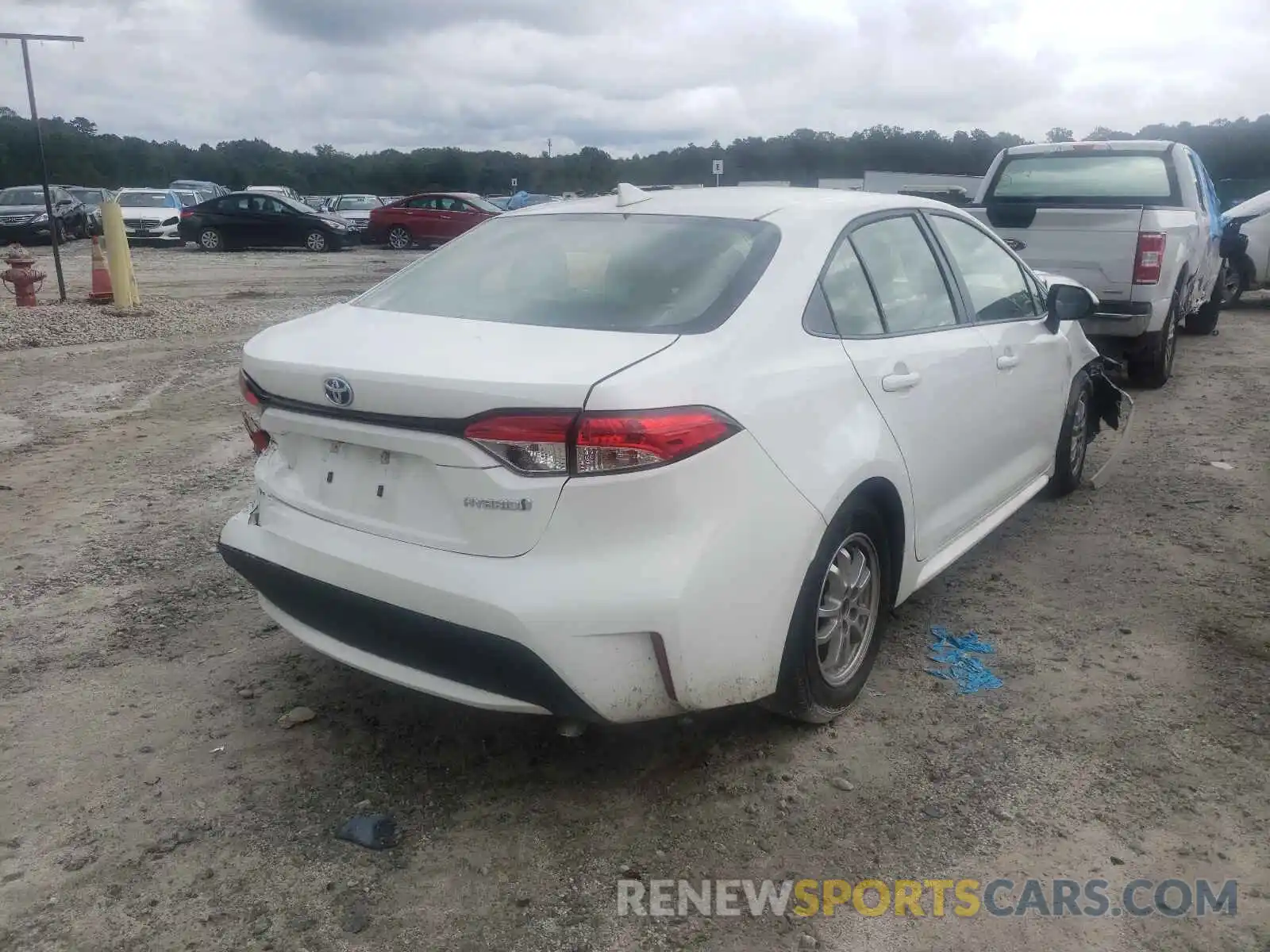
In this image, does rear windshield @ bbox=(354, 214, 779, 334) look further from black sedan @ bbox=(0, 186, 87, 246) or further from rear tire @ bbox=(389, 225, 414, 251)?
black sedan @ bbox=(0, 186, 87, 246)

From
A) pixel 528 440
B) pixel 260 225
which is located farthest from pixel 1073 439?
pixel 260 225

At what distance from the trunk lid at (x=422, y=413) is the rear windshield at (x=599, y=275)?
13 centimetres

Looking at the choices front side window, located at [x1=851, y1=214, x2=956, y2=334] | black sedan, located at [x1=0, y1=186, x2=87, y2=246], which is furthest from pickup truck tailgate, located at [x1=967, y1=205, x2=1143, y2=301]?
black sedan, located at [x1=0, y1=186, x2=87, y2=246]

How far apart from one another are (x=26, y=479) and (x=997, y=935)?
18.6 feet

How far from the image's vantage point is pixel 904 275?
3695 millimetres

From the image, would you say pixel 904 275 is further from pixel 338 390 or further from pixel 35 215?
pixel 35 215

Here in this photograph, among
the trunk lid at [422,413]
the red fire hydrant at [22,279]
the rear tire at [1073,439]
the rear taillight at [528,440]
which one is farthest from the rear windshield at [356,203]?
the rear taillight at [528,440]

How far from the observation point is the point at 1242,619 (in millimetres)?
4031

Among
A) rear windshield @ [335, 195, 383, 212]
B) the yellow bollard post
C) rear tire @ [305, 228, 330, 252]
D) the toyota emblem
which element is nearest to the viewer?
the toyota emblem

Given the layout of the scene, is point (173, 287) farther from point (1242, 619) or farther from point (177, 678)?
point (1242, 619)

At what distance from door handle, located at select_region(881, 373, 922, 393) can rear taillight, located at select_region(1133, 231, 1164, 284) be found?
5.13m

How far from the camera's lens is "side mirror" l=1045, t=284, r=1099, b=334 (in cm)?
466

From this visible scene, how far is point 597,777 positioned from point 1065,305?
3.12m

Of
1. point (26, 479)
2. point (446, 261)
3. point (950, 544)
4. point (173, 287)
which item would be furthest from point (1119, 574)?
point (173, 287)
